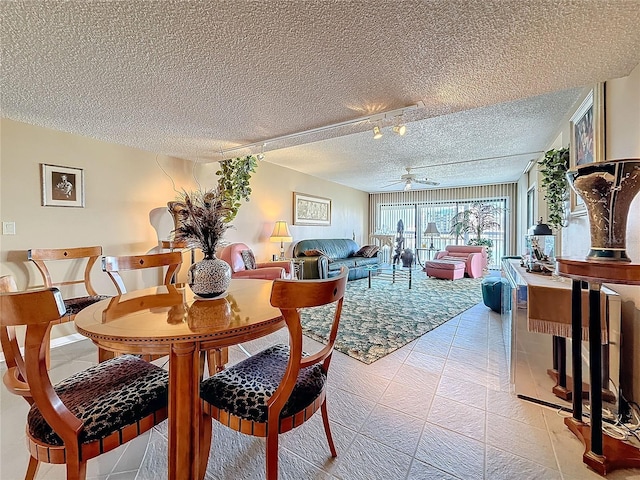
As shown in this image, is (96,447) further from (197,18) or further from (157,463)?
(197,18)

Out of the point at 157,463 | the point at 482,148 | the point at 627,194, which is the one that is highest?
the point at 482,148

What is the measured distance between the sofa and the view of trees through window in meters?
0.97

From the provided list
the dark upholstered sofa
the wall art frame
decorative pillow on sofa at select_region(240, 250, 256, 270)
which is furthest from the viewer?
the wall art frame

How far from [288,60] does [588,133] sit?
2.45 metres

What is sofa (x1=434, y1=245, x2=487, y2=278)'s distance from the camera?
6.40m

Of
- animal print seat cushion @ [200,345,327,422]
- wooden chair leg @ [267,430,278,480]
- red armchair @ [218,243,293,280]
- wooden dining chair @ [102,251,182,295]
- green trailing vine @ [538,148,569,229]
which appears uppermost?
green trailing vine @ [538,148,569,229]

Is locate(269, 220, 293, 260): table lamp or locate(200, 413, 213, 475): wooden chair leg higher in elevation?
locate(269, 220, 293, 260): table lamp

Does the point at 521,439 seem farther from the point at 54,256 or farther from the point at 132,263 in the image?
the point at 54,256

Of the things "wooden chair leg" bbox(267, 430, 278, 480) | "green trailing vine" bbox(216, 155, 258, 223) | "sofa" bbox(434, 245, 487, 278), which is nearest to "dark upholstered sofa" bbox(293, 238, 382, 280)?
"green trailing vine" bbox(216, 155, 258, 223)

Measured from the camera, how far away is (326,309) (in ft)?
13.2

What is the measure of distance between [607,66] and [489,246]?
21.6ft

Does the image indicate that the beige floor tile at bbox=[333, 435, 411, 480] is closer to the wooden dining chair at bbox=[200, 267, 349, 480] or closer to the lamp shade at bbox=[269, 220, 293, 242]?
the wooden dining chair at bbox=[200, 267, 349, 480]

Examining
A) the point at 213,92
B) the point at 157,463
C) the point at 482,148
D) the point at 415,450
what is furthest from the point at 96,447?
the point at 482,148

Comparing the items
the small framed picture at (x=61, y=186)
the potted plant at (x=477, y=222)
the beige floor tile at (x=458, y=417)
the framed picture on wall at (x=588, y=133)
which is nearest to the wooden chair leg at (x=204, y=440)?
the beige floor tile at (x=458, y=417)
